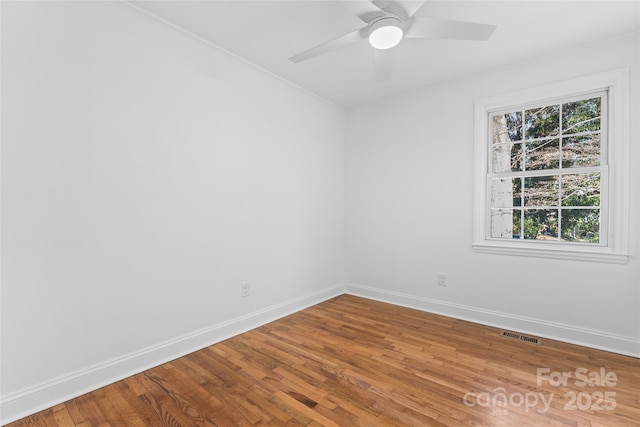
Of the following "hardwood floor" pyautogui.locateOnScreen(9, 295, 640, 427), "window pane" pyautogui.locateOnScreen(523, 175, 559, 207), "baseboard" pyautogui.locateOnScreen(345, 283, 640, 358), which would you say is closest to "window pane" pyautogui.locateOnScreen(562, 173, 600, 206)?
"window pane" pyautogui.locateOnScreen(523, 175, 559, 207)

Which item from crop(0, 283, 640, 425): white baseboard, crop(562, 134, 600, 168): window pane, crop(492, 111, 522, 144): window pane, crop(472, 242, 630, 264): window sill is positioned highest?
crop(492, 111, 522, 144): window pane

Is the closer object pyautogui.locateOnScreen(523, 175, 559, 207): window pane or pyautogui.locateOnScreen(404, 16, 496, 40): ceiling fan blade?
pyautogui.locateOnScreen(404, 16, 496, 40): ceiling fan blade

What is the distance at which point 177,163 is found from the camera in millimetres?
2285

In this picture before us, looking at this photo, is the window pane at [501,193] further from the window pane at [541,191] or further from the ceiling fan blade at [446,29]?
the ceiling fan blade at [446,29]

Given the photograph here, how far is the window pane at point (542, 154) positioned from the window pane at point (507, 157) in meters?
0.07

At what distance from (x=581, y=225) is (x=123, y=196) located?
3.72 meters

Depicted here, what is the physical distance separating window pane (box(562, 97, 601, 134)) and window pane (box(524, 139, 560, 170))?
5.9 inches

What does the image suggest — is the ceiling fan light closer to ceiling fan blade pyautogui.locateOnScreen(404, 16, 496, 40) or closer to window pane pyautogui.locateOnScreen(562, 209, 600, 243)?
ceiling fan blade pyautogui.locateOnScreen(404, 16, 496, 40)

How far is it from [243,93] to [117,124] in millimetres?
1159

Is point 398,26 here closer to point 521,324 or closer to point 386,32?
point 386,32

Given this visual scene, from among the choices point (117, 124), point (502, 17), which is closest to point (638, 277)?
point (502, 17)

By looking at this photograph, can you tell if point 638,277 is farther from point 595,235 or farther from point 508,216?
point 508,216

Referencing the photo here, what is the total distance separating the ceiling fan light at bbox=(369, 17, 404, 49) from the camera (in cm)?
169

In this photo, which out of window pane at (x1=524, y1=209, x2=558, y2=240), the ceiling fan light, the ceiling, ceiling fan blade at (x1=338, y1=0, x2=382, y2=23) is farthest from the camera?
window pane at (x1=524, y1=209, x2=558, y2=240)
